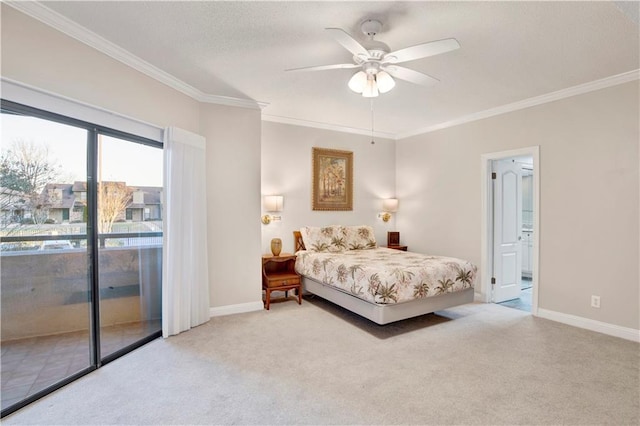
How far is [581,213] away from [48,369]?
526 cm

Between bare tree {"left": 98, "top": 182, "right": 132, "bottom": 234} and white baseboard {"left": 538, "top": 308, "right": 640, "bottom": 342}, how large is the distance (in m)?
4.85

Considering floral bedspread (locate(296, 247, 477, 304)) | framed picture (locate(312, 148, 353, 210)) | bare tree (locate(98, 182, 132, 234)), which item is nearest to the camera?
bare tree (locate(98, 182, 132, 234))

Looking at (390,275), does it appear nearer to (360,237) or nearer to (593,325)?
(360,237)

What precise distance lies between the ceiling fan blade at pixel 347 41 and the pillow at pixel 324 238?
2.88m

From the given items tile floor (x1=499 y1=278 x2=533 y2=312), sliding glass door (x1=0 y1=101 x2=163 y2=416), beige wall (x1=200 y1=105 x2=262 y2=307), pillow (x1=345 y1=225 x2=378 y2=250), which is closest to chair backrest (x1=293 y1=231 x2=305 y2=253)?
pillow (x1=345 y1=225 x2=378 y2=250)

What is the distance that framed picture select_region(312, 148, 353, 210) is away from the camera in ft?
17.0

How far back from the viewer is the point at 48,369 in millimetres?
2395

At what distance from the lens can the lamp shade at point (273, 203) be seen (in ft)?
15.0

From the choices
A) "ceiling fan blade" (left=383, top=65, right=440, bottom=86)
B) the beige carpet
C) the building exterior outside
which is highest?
"ceiling fan blade" (left=383, top=65, right=440, bottom=86)

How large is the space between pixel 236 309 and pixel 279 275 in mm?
724

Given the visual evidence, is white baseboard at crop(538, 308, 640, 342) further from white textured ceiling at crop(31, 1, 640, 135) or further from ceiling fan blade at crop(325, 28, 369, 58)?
ceiling fan blade at crop(325, 28, 369, 58)

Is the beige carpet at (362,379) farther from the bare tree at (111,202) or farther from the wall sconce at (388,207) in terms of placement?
the wall sconce at (388,207)

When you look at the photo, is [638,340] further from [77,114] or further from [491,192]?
[77,114]

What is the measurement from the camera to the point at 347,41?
82.2 inches
